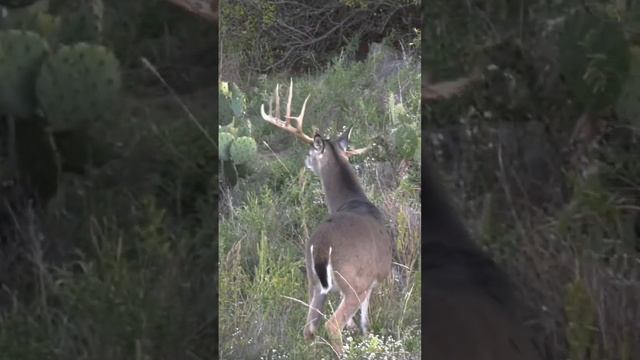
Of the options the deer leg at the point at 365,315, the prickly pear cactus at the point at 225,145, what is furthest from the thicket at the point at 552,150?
the prickly pear cactus at the point at 225,145

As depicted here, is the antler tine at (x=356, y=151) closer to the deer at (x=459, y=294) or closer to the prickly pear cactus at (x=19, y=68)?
the deer at (x=459, y=294)

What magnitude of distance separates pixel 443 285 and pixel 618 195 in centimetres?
96

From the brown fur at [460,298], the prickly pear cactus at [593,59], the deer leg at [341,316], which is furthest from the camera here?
the deer leg at [341,316]

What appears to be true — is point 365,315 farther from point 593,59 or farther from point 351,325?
point 593,59

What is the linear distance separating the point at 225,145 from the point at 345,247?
930mm

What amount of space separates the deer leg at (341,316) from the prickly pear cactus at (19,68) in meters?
2.07

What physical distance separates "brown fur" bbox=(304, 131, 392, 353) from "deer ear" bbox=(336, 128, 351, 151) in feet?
0.07

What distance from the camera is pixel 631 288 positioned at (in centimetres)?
447

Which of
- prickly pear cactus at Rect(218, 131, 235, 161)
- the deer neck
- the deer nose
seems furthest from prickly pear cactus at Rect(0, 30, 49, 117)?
the deer neck

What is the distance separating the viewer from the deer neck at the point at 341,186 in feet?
18.4

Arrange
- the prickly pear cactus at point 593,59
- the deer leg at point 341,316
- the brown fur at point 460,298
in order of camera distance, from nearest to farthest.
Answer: the prickly pear cactus at point 593,59, the brown fur at point 460,298, the deer leg at point 341,316

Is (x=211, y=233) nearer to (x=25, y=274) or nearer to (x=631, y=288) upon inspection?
(x=25, y=274)

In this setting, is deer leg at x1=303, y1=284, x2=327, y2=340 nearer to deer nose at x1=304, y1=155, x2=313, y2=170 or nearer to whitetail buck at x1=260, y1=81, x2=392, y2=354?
whitetail buck at x1=260, y1=81, x2=392, y2=354

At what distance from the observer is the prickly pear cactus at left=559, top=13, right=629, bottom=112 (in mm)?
4445
